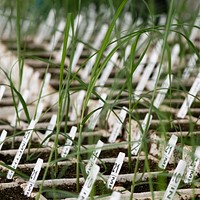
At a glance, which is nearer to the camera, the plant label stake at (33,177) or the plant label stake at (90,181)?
the plant label stake at (90,181)

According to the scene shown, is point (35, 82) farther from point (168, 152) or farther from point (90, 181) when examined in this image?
point (90, 181)

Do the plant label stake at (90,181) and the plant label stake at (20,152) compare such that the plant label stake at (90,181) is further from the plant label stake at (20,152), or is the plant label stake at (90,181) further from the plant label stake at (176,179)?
the plant label stake at (20,152)

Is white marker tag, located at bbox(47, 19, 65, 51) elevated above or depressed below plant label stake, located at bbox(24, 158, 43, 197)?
above

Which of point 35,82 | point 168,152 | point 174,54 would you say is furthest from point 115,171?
point 174,54

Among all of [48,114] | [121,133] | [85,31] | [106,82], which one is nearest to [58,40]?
[85,31]

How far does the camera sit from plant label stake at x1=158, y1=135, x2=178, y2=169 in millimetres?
1726

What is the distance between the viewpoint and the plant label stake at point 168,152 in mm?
1726

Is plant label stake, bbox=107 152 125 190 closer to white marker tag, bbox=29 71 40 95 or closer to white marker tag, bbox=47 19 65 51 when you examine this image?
white marker tag, bbox=29 71 40 95

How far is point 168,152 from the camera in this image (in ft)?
5.77

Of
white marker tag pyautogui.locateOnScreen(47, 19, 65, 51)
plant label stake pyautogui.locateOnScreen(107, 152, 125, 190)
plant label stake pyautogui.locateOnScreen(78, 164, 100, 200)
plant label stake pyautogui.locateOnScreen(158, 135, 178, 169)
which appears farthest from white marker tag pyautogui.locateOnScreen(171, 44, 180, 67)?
plant label stake pyautogui.locateOnScreen(78, 164, 100, 200)

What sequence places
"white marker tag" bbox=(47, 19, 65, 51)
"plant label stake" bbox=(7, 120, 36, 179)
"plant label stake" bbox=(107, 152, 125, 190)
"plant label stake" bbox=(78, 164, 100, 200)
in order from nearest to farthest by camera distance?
"plant label stake" bbox=(78, 164, 100, 200) → "plant label stake" bbox=(107, 152, 125, 190) → "plant label stake" bbox=(7, 120, 36, 179) → "white marker tag" bbox=(47, 19, 65, 51)

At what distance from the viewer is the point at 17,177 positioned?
5.89ft

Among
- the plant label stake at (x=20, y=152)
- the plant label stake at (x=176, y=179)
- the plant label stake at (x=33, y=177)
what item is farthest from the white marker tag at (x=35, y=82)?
the plant label stake at (x=176, y=179)

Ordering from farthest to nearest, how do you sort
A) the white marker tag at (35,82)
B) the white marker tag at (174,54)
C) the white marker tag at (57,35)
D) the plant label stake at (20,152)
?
the white marker tag at (57,35) < the white marker tag at (174,54) < the white marker tag at (35,82) < the plant label stake at (20,152)
